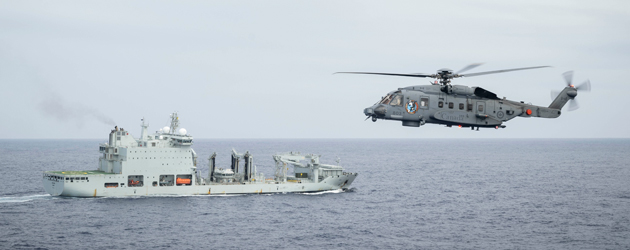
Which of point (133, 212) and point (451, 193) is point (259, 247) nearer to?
point (133, 212)

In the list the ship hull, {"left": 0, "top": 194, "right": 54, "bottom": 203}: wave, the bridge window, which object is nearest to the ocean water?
{"left": 0, "top": 194, "right": 54, "bottom": 203}: wave

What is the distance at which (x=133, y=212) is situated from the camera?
4909 cm

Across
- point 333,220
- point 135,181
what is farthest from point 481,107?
point 135,181

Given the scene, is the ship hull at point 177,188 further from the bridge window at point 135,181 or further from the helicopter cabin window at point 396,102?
the helicopter cabin window at point 396,102

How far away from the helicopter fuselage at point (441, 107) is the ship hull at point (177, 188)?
3796 cm

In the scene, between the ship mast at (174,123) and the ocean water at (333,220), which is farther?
the ship mast at (174,123)

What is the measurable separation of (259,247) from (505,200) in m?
32.7

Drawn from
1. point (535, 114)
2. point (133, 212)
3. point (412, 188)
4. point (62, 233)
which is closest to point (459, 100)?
point (535, 114)

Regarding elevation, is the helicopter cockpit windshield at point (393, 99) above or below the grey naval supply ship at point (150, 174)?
above

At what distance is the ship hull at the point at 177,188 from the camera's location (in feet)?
177

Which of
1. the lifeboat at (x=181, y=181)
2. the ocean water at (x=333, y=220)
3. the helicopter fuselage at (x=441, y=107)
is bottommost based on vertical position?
the ocean water at (x=333, y=220)

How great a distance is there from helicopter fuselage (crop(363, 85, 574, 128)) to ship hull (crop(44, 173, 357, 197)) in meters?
38.0

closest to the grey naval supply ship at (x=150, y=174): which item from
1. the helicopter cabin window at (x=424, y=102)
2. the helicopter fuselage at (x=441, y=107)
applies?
the helicopter fuselage at (x=441, y=107)

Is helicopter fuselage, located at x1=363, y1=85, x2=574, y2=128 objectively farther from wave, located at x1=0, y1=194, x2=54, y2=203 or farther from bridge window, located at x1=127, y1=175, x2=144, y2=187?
wave, located at x1=0, y1=194, x2=54, y2=203
